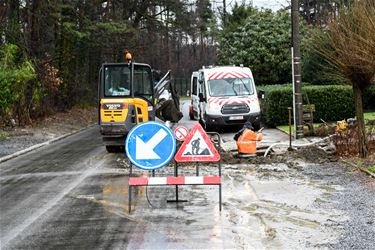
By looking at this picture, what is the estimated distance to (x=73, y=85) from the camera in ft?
121

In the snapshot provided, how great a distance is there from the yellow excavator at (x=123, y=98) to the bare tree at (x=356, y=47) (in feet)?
18.3

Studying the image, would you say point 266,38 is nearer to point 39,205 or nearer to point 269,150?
point 269,150

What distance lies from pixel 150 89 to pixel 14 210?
829 cm

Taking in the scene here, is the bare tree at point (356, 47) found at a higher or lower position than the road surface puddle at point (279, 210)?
higher

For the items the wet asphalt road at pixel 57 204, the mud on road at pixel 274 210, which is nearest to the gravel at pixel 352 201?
the mud on road at pixel 274 210

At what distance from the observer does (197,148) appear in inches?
360

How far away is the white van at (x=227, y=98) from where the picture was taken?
22281 mm

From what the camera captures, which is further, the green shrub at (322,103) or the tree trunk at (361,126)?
the green shrub at (322,103)

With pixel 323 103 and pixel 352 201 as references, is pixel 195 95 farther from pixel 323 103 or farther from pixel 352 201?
pixel 352 201

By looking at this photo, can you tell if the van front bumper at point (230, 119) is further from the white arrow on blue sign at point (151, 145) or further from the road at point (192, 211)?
the white arrow on blue sign at point (151, 145)

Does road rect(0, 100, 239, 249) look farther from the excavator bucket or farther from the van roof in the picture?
the van roof

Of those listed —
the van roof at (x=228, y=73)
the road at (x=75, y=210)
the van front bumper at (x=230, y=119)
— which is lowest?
the road at (x=75, y=210)

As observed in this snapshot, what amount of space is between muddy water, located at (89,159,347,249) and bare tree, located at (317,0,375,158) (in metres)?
2.67

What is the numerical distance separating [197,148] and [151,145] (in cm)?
77
